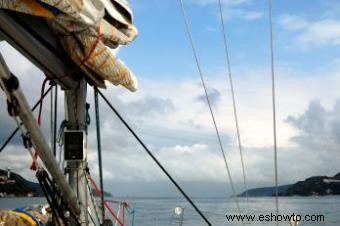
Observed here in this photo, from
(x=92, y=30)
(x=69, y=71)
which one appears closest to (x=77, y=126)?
(x=69, y=71)

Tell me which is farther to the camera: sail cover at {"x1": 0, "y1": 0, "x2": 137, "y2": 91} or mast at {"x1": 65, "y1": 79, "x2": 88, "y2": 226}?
mast at {"x1": 65, "y1": 79, "x2": 88, "y2": 226}

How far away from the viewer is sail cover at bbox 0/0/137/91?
12.5 ft

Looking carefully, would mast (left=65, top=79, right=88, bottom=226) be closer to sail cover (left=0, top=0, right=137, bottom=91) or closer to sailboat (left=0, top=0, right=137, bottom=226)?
sailboat (left=0, top=0, right=137, bottom=226)

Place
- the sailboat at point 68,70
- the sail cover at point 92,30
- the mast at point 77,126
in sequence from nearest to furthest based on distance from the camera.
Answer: the sail cover at point 92,30
the sailboat at point 68,70
the mast at point 77,126

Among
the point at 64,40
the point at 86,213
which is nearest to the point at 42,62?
the point at 64,40

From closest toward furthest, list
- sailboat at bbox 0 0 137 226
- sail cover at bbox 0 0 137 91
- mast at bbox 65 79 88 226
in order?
1. sail cover at bbox 0 0 137 91
2. sailboat at bbox 0 0 137 226
3. mast at bbox 65 79 88 226

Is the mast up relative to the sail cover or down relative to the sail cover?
down

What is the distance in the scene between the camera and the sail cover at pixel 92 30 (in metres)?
3.82

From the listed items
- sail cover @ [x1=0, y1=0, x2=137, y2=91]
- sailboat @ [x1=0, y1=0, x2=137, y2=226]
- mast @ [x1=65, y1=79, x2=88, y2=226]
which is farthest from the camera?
mast @ [x1=65, y1=79, x2=88, y2=226]

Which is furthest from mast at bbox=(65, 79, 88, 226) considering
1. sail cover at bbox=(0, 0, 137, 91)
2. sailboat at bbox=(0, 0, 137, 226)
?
sail cover at bbox=(0, 0, 137, 91)

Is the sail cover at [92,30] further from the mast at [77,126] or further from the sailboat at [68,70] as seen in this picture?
the mast at [77,126]

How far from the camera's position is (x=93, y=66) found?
5.00 meters

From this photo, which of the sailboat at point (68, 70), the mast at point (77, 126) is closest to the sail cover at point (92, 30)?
the sailboat at point (68, 70)

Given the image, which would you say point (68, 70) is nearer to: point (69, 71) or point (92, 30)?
point (69, 71)
